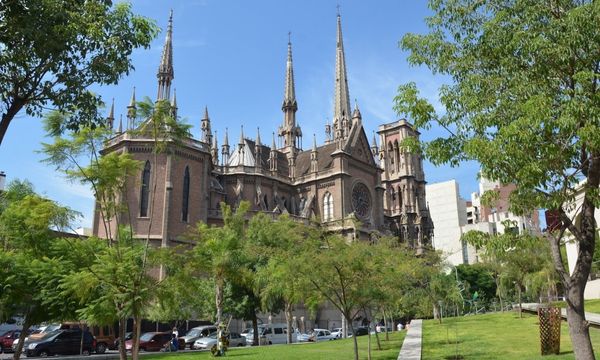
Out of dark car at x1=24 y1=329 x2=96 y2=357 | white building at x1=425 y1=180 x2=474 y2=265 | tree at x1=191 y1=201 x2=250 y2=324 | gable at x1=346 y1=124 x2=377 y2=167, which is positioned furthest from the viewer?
white building at x1=425 y1=180 x2=474 y2=265

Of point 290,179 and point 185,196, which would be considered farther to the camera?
point 290,179

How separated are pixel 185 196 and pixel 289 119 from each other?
29134 millimetres

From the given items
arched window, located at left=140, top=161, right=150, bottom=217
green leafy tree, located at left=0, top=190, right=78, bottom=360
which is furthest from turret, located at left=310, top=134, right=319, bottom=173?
green leafy tree, located at left=0, top=190, right=78, bottom=360

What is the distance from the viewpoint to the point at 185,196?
165ft

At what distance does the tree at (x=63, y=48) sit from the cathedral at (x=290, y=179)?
27644 millimetres

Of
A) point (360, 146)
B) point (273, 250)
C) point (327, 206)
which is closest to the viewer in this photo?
point (273, 250)

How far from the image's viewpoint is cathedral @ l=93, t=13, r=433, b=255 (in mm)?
48125

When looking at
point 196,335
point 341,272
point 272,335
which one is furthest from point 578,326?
point 272,335

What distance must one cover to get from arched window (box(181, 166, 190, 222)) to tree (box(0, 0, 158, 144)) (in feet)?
124

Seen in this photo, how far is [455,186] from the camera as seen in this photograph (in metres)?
113

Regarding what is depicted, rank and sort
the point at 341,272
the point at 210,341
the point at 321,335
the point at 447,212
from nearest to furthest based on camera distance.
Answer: the point at 341,272
the point at 210,341
the point at 321,335
the point at 447,212

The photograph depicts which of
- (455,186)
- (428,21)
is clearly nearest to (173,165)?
(428,21)

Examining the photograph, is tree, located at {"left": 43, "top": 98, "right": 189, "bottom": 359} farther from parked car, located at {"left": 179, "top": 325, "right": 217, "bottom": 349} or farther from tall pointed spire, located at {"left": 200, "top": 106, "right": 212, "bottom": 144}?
tall pointed spire, located at {"left": 200, "top": 106, "right": 212, "bottom": 144}

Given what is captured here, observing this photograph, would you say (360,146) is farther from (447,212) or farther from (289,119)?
(447,212)
